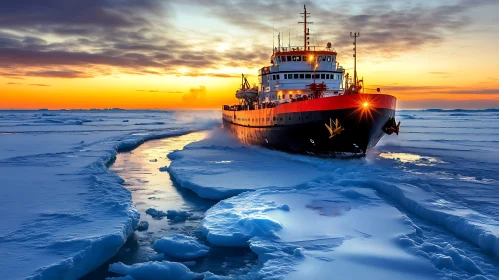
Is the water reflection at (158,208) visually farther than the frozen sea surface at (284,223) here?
Yes

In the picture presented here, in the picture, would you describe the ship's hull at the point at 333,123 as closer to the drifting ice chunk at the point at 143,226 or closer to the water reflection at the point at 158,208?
the water reflection at the point at 158,208

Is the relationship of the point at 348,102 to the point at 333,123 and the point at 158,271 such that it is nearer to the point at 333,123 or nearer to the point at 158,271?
the point at 333,123

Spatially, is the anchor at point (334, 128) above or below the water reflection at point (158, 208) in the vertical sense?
above

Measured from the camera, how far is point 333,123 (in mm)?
15547

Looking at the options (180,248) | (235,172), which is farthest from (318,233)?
(235,172)

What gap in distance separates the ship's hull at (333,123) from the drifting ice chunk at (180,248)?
10.3 metres

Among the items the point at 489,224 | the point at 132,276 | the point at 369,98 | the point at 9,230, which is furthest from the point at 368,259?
the point at 369,98

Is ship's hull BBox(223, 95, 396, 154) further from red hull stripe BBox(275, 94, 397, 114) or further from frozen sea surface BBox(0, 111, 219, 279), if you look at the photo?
frozen sea surface BBox(0, 111, 219, 279)

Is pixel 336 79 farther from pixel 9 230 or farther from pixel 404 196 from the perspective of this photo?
pixel 9 230

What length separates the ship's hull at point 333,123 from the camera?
15.2 m

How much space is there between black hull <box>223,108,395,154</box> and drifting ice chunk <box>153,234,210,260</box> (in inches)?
409

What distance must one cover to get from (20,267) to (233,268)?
3202 millimetres

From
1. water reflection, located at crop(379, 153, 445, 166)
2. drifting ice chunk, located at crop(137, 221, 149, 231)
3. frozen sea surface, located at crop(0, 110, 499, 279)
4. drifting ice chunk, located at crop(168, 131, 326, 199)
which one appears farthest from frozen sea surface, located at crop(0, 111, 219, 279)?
water reflection, located at crop(379, 153, 445, 166)

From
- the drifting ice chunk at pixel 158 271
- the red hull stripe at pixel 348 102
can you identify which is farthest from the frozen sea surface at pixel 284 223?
Answer: the red hull stripe at pixel 348 102
